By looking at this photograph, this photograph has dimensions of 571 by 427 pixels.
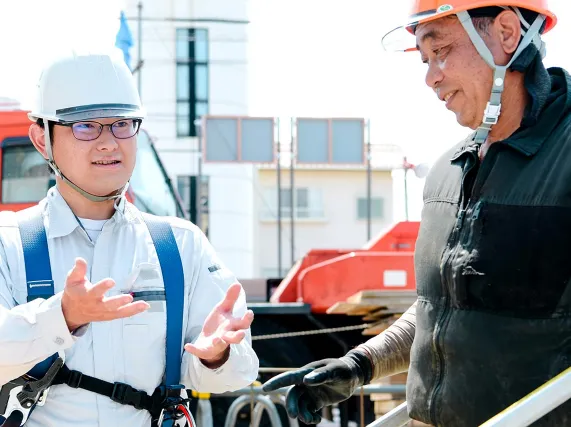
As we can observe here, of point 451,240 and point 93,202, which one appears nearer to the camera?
point 451,240

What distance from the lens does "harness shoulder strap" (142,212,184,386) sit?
10.1ft

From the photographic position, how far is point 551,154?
2717 mm

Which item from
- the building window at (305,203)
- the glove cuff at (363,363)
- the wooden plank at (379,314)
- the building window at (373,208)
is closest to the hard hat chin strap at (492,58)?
the glove cuff at (363,363)

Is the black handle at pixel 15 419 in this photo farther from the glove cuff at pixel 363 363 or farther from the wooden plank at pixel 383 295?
the wooden plank at pixel 383 295

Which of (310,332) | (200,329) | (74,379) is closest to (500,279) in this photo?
(200,329)

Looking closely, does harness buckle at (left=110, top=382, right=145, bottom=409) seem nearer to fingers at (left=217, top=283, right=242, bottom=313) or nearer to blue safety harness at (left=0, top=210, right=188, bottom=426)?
blue safety harness at (left=0, top=210, right=188, bottom=426)

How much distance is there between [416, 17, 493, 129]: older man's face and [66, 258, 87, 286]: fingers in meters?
1.16

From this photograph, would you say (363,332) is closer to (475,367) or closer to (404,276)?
(404,276)

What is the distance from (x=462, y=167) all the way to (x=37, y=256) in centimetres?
132

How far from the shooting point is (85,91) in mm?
3268

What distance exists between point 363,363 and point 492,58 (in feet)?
3.50

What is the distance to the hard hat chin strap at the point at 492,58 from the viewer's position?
2869mm

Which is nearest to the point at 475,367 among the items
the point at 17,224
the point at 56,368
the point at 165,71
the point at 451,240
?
the point at 451,240

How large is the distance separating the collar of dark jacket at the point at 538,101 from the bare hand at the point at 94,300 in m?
1.14
